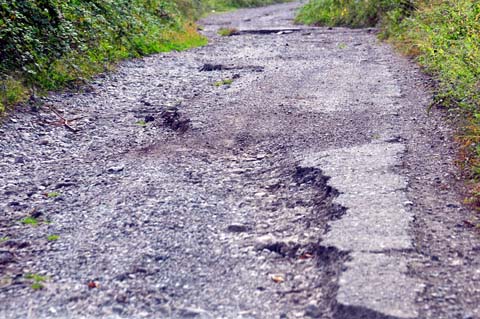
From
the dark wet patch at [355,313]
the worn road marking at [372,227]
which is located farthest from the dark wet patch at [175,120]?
the dark wet patch at [355,313]

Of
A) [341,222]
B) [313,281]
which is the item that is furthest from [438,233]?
[313,281]

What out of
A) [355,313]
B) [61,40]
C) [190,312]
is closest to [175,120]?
[61,40]

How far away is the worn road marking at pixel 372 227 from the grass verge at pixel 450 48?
0.53 m

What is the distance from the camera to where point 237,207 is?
15.1ft

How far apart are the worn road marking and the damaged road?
12 millimetres

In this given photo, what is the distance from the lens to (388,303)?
10.4 ft

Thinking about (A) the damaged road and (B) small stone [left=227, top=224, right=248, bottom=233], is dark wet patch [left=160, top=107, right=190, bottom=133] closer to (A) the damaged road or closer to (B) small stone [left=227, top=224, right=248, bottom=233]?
(A) the damaged road

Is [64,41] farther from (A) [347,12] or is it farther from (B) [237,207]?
(A) [347,12]

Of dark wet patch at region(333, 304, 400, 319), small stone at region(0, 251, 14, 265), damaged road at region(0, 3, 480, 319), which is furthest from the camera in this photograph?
small stone at region(0, 251, 14, 265)

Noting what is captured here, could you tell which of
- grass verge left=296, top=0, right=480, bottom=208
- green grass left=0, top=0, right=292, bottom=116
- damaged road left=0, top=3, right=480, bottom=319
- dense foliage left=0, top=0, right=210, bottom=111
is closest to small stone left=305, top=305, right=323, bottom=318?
damaged road left=0, top=3, right=480, bottom=319

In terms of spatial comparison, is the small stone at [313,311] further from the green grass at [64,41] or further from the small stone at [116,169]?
the green grass at [64,41]

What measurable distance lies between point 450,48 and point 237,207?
13.1 ft

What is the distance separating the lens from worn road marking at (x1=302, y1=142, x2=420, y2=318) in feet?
10.7

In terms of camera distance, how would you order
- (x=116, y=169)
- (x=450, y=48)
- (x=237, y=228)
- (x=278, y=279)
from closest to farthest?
(x=278, y=279)
(x=237, y=228)
(x=116, y=169)
(x=450, y=48)
